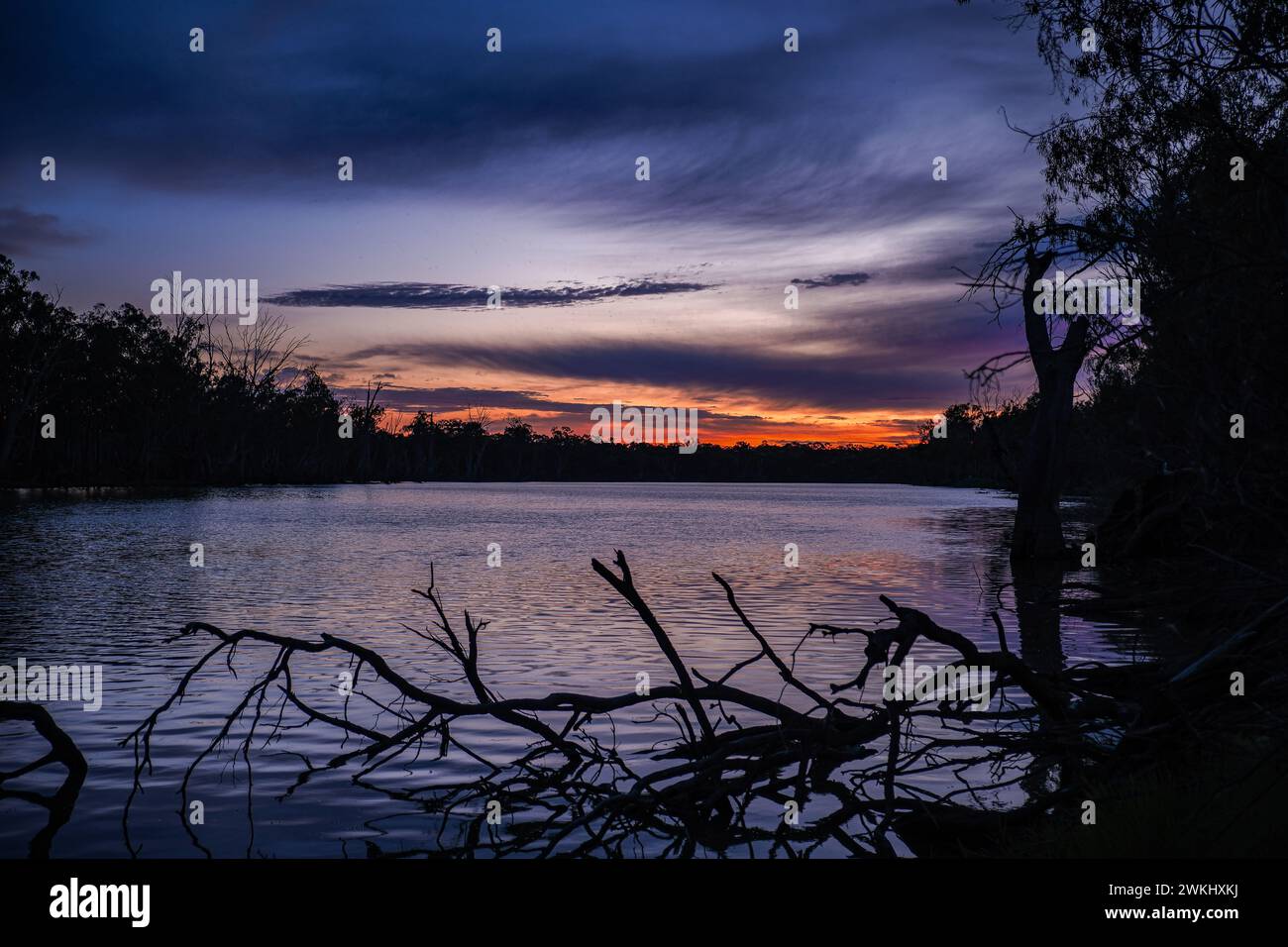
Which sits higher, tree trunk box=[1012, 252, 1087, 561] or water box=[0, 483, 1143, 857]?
tree trunk box=[1012, 252, 1087, 561]

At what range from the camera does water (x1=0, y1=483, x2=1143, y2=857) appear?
883 centimetres

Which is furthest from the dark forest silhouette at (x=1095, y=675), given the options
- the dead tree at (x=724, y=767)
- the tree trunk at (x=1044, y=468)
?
the tree trunk at (x=1044, y=468)

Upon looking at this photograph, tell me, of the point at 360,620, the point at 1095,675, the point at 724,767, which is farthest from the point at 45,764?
the point at 360,620

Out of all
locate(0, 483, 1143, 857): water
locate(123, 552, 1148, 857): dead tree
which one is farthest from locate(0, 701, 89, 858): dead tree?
locate(123, 552, 1148, 857): dead tree

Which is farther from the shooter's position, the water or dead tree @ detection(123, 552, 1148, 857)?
the water

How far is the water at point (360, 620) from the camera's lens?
883cm

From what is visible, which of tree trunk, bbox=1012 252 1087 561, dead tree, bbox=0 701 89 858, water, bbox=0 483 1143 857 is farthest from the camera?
tree trunk, bbox=1012 252 1087 561

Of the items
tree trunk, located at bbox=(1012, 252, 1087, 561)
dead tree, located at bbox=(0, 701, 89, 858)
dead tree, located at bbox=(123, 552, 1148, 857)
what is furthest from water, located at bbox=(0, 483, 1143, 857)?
tree trunk, located at bbox=(1012, 252, 1087, 561)

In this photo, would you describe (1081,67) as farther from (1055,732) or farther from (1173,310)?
(1055,732)

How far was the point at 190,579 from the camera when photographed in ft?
92.5

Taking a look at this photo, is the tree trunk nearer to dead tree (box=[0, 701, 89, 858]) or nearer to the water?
the water

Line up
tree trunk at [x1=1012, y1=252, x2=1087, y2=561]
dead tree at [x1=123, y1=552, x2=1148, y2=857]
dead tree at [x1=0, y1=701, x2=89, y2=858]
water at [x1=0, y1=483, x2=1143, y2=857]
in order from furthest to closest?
tree trunk at [x1=1012, y1=252, x2=1087, y2=561]
water at [x1=0, y1=483, x2=1143, y2=857]
dead tree at [x1=0, y1=701, x2=89, y2=858]
dead tree at [x1=123, y1=552, x2=1148, y2=857]

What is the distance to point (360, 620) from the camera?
68.2ft
